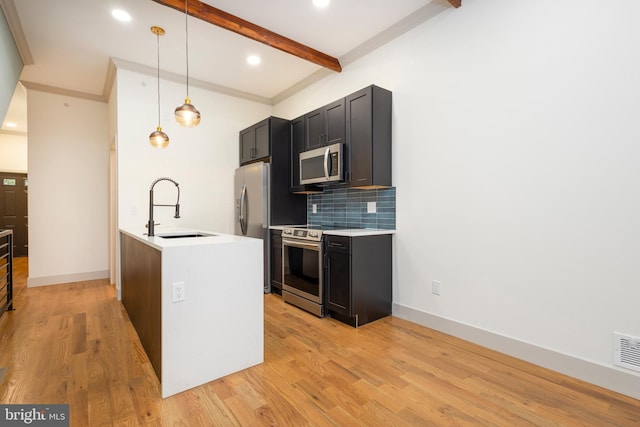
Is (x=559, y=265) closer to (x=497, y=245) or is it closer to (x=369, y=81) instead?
(x=497, y=245)

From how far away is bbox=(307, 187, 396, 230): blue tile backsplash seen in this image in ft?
10.7

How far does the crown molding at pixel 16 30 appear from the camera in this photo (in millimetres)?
2817

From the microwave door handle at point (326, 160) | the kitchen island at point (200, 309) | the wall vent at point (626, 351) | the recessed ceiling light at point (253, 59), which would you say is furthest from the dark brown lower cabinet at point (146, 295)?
the wall vent at point (626, 351)

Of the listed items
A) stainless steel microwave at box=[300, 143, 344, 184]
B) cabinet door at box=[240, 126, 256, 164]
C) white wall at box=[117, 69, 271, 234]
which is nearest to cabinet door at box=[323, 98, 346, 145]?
stainless steel microwave at box=[300, 143, 344, 184]

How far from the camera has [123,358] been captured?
2.28 m

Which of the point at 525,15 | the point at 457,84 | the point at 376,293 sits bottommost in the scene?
the point at 376,293

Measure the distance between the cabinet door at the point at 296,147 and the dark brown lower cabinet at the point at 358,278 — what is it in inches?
49.2

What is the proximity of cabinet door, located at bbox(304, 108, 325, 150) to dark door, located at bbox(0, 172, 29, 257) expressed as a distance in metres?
7.45

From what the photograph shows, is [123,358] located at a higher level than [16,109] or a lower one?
lower

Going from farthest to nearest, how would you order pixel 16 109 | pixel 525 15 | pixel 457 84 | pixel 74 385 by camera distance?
pixel 16 109 < pixel 457 84 < pixel 525 15 < pixel 74 385

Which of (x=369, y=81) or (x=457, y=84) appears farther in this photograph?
(x=369, y=81)

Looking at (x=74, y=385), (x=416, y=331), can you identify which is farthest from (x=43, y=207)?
(x=416, y=331)

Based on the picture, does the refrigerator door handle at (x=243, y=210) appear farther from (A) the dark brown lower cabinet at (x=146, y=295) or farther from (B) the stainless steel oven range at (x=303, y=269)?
(A) the dark brown lower cabinet at (x=146, y=295)

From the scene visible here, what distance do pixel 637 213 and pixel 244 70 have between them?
13.6ft
